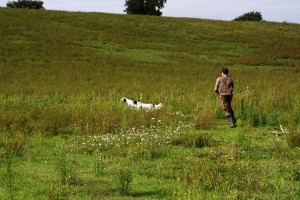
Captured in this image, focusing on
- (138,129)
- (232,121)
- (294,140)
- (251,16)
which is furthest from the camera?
(251,16)

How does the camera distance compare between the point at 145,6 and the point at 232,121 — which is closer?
the point at 232,121

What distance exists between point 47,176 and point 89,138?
13.8ft

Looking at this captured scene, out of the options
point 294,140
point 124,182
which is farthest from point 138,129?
point 124,182

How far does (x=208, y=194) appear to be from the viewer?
8.81 meters

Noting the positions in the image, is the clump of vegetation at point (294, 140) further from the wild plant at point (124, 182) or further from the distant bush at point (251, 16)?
the distant bush at point (251, 16)

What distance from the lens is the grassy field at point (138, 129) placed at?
31.3 feet

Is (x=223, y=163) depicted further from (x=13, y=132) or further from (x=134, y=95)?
(x=134, y=95)

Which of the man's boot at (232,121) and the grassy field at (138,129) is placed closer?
the grassy field at (138,129)

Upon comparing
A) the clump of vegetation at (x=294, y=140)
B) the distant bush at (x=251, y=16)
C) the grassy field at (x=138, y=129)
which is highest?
the distant bush at (x=251, y=16)

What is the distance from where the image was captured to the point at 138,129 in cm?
1532

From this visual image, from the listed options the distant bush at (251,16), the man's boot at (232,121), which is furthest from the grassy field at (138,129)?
the distant bush at (251,16)

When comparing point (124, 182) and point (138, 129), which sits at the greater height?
point (124, 182)

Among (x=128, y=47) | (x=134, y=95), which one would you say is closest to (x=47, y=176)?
(x=134, y=95)

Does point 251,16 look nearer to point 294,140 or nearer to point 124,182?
point 294,140
